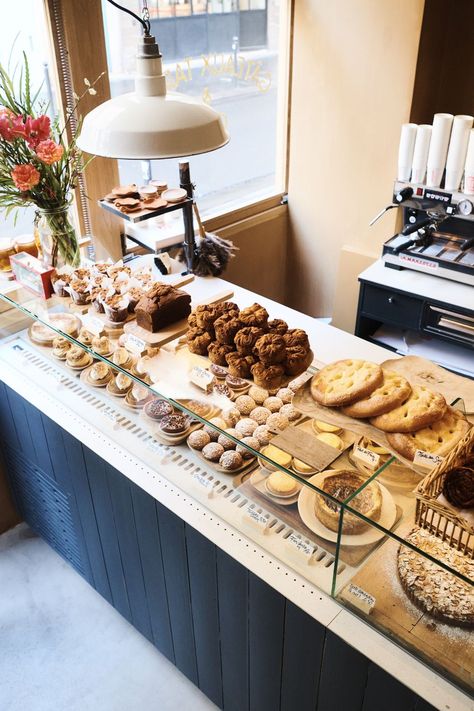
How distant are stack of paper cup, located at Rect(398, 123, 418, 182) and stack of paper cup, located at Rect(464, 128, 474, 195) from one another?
0.28m

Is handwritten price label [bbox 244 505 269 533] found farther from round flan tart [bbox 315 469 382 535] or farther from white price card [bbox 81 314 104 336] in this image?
white price card [bbox 81 314 104 336]

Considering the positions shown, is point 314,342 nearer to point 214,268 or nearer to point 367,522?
point 214,268

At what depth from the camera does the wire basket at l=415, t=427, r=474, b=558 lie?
4.07 ft

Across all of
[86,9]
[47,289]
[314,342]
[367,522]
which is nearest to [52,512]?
[47,289]

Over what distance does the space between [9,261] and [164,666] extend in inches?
68.4

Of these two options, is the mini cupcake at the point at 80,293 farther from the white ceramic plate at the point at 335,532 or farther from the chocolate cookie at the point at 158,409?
the white ceramic plate at the point at 335,532

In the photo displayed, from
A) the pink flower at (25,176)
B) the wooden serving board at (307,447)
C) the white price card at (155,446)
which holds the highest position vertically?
the pink flower at (25,176)

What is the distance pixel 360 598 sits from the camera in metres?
1.41

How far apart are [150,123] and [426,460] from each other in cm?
98

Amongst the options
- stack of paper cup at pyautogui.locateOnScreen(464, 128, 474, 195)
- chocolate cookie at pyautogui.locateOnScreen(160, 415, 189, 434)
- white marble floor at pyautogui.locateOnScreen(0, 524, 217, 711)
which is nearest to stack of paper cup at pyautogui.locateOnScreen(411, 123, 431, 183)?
stack of paper cup at pyautogui.locateOnScreen(464, 128, 474, 195)

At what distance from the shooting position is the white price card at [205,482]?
1.74 m

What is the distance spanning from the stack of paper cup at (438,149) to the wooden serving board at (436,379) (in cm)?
149

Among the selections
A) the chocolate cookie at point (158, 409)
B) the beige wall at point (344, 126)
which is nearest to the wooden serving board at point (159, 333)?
the chocolate cookie at point (158, 409)

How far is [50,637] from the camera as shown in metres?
2.46
